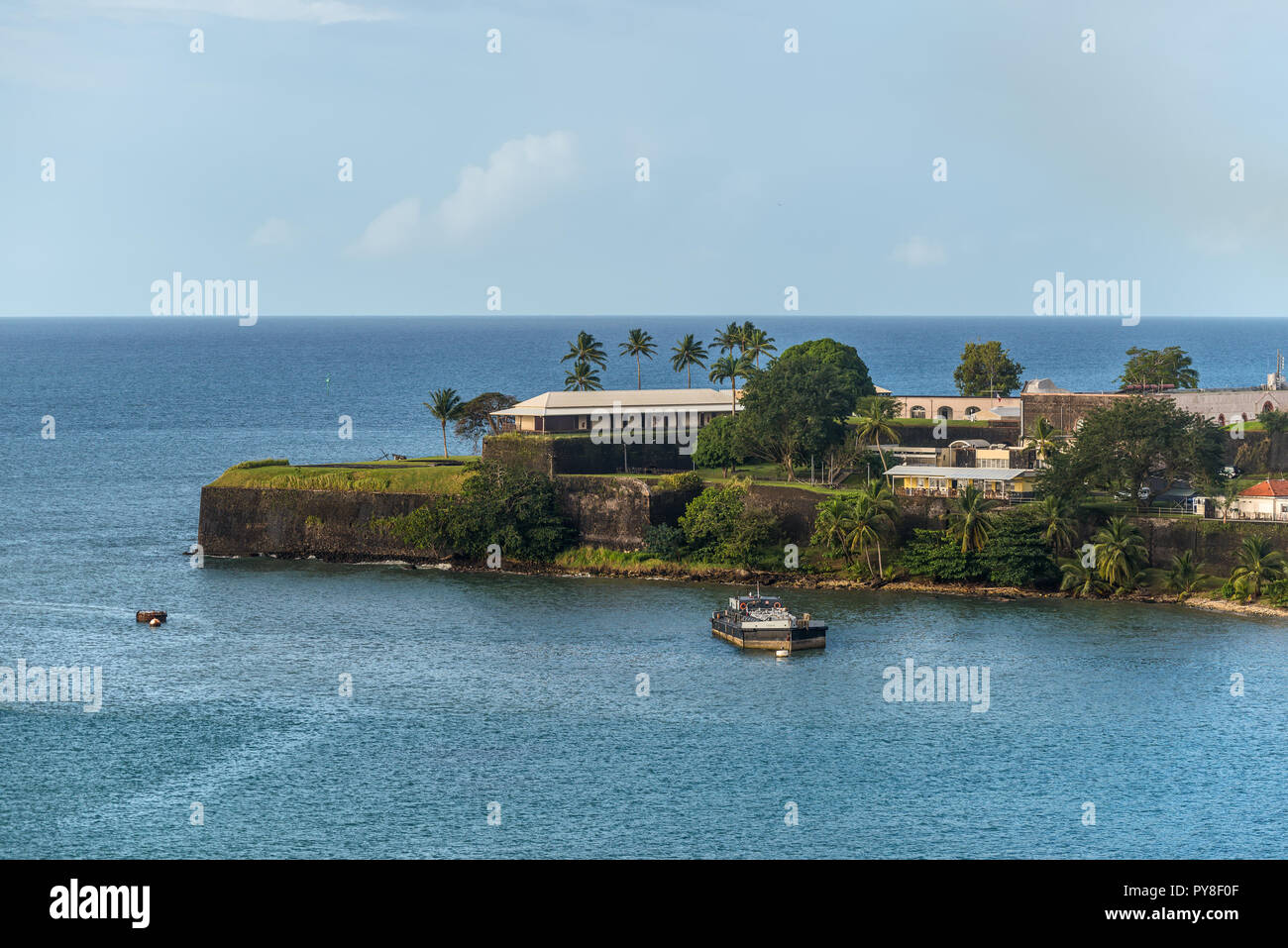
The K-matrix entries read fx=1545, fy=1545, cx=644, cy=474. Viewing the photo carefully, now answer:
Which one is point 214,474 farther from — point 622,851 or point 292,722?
point 622,851

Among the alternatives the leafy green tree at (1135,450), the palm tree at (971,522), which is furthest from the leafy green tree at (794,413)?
the leafy green tree at (1135,450)

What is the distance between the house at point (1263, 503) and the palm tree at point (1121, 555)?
6158 mm

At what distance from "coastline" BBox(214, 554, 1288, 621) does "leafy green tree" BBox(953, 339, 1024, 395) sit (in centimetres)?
4652

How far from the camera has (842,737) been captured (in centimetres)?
5284

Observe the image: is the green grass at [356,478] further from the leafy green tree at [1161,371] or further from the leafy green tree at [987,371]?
the leafy green tree at [1161,371]

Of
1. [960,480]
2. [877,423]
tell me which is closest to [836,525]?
[960,480]

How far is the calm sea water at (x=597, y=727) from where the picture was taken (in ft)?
146

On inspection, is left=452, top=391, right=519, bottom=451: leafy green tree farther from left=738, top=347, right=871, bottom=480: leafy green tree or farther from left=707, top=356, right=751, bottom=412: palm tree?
left=738, top=347, right=871, bottom=480: leafy green tree

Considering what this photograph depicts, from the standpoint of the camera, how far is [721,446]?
91812mm

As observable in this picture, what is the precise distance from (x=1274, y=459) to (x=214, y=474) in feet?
254

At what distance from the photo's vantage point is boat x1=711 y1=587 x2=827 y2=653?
6481cm

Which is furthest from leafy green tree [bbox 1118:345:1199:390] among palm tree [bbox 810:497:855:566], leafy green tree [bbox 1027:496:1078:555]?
palm tree [bbox 810:497:855:566]

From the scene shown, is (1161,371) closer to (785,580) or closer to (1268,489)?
(1268,489)

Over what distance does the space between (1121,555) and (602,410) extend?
35.4m
